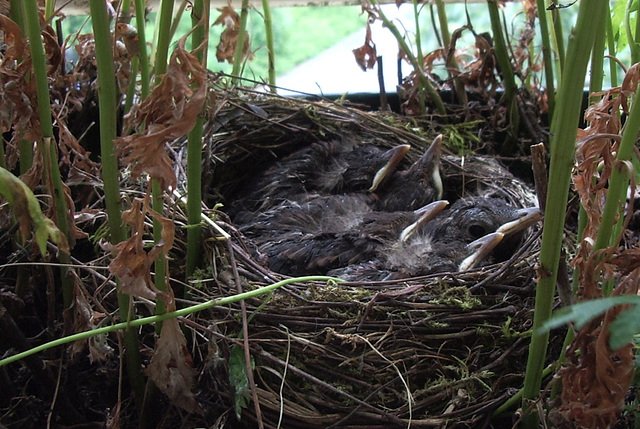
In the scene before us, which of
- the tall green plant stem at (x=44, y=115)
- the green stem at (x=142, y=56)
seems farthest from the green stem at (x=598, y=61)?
the tall green plant stem at (x=44, y=115)

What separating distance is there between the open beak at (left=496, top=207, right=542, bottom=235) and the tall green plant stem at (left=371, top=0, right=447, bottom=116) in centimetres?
50

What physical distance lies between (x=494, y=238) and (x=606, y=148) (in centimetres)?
59

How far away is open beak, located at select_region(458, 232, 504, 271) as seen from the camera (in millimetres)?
1309

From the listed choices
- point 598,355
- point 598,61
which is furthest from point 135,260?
point 598,61

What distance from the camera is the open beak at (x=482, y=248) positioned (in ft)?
4.29

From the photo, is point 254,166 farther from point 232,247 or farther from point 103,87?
point 103,87

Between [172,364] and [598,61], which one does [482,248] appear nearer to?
[598,61]

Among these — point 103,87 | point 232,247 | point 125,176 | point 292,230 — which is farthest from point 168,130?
point 292,230

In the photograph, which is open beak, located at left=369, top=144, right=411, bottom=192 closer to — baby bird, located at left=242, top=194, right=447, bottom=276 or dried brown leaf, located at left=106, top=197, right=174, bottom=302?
baby bird, located at left=242, top=194, right=447, bottom=276

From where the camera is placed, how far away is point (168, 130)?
0.66 m

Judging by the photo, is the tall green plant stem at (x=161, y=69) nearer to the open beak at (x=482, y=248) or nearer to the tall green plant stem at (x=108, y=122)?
the tall green plant stem at (x=108, y=122)

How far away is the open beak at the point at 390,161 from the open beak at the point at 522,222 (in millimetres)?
363

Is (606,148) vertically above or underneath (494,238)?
above

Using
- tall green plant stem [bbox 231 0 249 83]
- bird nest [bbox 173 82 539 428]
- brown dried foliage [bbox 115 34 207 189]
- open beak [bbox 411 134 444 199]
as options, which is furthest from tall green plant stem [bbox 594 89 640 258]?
tall green plant stem [bbox 231 0 249 83]
